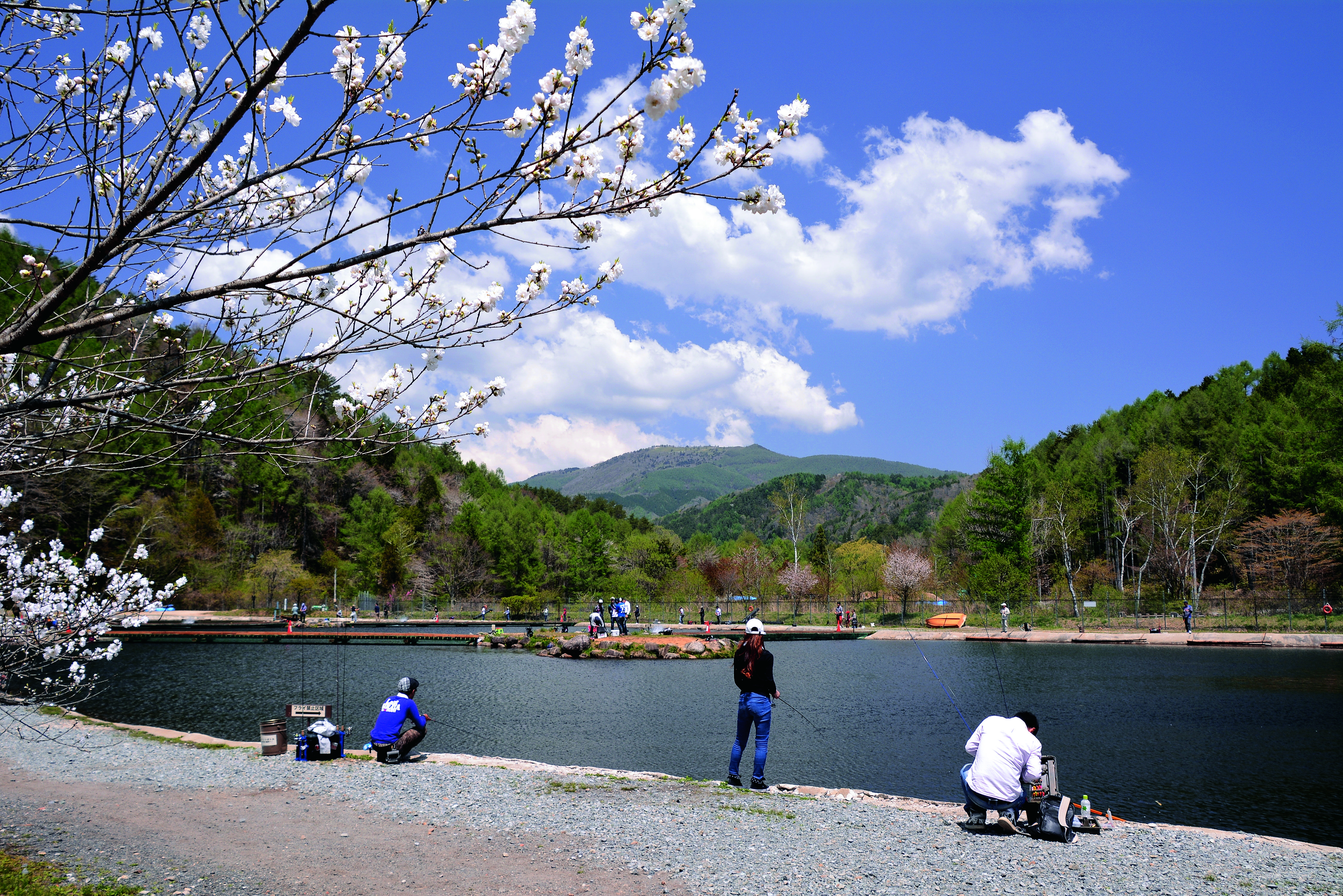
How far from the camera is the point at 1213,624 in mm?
38125

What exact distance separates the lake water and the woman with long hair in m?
1.84

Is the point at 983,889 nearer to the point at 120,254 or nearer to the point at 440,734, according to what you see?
the point at 120,254

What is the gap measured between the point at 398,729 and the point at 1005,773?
761 centimetres

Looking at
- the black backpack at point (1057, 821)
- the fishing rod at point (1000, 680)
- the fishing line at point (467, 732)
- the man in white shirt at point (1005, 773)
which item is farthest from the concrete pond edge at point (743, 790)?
the fishing rod at point (1000, 680)

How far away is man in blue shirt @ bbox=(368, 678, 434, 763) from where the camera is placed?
34.2 feet

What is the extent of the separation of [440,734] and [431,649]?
59.5ft

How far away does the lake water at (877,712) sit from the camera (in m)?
11.1

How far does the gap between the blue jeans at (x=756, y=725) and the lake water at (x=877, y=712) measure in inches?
65.5

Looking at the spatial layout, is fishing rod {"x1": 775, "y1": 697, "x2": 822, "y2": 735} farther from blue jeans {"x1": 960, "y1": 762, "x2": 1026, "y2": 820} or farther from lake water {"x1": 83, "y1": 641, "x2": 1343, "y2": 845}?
blue jeans {"x1": 960, "y1": 762, "x2": 1026, "y2": 820}

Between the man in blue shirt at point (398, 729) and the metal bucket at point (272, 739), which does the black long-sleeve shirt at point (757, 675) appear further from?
the metal bucket at point (272, 739)

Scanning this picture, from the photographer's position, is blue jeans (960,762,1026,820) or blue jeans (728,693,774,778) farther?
blue jeans (728,693,774,778)

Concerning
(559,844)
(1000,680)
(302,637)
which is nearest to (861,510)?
(302,637)

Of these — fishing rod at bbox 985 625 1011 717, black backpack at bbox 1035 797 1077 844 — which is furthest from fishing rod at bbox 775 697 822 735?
black backpack at bbox 1035 797 1077 844

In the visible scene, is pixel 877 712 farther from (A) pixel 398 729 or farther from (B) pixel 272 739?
(B) pixel 272 739
